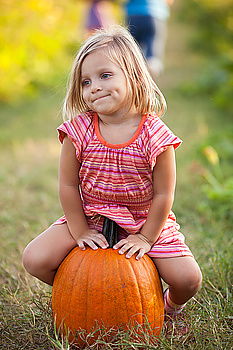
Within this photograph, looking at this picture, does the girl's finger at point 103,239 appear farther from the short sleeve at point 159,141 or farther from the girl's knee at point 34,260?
the short sleeve at point 159,141

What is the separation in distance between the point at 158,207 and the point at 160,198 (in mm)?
42

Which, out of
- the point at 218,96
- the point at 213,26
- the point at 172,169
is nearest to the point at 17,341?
the point at 172,169

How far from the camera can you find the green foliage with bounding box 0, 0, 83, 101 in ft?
25.0

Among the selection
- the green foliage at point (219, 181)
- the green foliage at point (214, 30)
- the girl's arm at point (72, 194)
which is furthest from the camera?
the green foliage at point (214, 30)

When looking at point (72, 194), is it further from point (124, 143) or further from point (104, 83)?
point (104, 83)

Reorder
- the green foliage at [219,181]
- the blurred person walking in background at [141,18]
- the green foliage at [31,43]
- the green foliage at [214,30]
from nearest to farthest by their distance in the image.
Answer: the green foliage at [219,181] < the green foliage at [31,43] < the blurred person walking in background at [141,18] < the green foliage at [214,30]

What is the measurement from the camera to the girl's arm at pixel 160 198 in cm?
244

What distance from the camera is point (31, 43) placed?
342 inches

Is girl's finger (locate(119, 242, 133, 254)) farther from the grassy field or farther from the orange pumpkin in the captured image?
the grassy field

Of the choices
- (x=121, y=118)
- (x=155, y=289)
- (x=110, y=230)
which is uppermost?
(x=121, y=118)

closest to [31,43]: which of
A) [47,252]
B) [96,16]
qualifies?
[96,16]

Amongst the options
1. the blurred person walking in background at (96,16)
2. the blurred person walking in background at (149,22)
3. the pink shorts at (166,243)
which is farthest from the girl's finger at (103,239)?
the blurred person walking in background at (96,16)

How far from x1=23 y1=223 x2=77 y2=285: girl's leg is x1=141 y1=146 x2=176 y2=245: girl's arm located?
0.37m

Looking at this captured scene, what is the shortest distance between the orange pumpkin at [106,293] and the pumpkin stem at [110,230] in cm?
9
